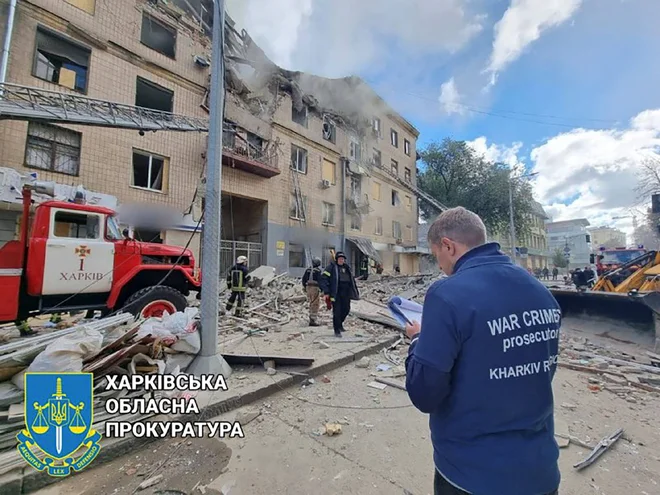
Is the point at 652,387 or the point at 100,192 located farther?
the point at 100,192

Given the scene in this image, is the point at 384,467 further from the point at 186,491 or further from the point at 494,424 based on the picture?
the point at 494,424

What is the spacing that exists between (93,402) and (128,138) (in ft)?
36.3

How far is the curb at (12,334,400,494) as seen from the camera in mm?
2320

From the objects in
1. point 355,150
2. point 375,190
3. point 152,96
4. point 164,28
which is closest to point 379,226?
point 375,190

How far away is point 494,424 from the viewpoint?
115 centimetres

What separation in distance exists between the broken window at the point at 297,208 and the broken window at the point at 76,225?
12.1 meters

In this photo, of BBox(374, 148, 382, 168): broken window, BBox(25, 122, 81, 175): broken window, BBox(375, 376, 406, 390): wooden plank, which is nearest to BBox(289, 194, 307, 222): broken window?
BBox(374, 148, 382, 168): broken window

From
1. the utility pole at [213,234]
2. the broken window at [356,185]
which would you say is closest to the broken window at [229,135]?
the broken window at [356,185]

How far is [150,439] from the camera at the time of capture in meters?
2.94

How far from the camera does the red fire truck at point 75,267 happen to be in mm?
4828

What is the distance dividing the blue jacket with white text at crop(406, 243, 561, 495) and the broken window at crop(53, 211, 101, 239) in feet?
21.0

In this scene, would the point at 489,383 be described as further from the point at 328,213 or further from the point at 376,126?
the point at 376,126

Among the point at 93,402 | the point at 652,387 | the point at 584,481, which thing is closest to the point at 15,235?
the point at 93,402

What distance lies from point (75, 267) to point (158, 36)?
12.4m
